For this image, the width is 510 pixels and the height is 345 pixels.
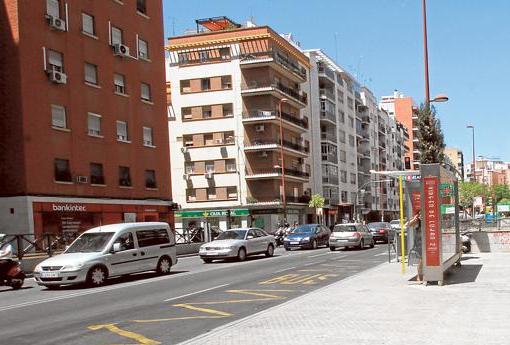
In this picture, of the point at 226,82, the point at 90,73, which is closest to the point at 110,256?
the point at 90,73

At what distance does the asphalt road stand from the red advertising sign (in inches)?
114

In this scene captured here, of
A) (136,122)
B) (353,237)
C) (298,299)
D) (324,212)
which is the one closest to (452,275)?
(298,299)

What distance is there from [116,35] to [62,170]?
10.2 metres

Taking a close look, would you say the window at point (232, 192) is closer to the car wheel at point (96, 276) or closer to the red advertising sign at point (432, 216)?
the car wheel at point (96, 276)

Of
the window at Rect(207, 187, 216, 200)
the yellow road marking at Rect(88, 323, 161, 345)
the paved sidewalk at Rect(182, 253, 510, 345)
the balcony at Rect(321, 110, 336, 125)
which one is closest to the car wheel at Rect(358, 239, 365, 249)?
the paved sidewalk at Rect(182, 253, 510, 345)

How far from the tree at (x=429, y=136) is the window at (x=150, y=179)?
20578 millimetres

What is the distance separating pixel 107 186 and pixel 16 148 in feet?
21.9

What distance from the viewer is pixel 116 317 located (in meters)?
10.8

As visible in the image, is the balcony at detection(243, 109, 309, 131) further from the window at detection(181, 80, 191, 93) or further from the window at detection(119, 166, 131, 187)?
the window at detection(119, 166, 131, 187)

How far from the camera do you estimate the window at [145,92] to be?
4134 centimetres

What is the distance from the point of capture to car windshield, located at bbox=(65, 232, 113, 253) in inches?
698

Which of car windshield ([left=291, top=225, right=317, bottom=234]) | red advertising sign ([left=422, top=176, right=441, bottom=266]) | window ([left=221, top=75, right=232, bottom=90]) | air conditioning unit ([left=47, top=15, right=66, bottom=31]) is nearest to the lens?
red advertising sign ([left=422, top=176, right=441, bottom=266])

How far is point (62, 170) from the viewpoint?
109 feet

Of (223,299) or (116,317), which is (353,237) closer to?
(223,299)
